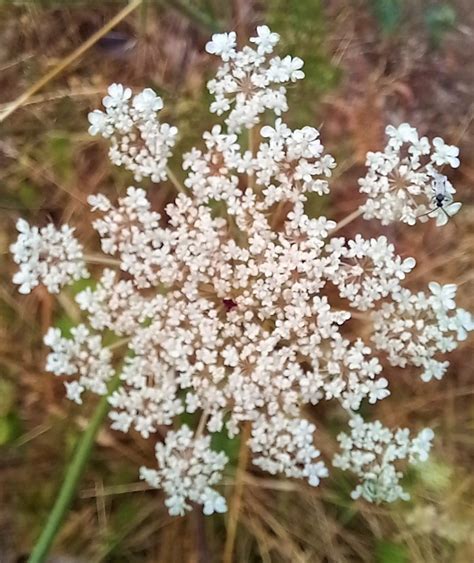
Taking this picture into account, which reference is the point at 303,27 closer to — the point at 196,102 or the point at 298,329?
the point at 196,102

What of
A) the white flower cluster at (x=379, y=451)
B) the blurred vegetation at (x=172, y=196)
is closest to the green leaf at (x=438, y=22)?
the blurred vegetation at (x=172, y=196)

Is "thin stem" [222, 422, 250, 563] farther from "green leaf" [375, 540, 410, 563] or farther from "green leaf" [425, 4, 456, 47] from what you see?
"green leaf" [425, 4, 456, 47]

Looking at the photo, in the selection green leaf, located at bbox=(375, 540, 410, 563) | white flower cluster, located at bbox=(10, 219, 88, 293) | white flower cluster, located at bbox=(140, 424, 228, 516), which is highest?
white flower cluster, located at bbox=(10, 219, 88, 293)

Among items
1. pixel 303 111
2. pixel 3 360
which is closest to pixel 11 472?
pixel 3 360

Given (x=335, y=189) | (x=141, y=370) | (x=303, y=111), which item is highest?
(x=303, y=111)

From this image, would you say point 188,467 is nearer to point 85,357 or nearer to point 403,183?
point 85,357

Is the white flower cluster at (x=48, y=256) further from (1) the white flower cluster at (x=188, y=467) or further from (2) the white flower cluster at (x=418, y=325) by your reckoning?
(2) the white flower cluster at (x=418, y=325)

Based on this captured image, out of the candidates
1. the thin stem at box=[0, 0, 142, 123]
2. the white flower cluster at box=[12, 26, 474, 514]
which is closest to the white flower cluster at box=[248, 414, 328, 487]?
the white flower cluster at box=[12, 26, 474, 514]

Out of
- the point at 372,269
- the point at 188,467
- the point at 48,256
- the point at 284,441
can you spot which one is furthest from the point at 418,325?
the point at 48,256

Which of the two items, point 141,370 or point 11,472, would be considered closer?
point 141,370
